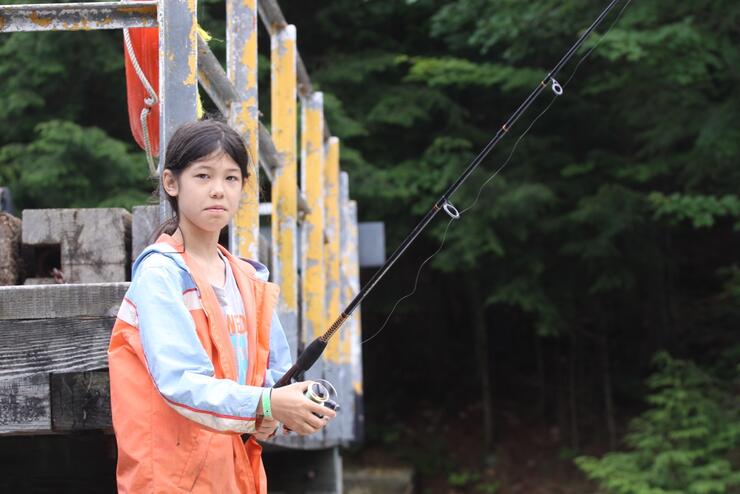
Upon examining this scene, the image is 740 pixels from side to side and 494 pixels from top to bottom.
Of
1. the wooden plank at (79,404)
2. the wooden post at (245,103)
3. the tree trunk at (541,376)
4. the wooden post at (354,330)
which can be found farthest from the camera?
the tree trunk at (541,376)

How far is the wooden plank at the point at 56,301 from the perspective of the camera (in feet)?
8.20

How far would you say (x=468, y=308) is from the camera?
14414 millimetres

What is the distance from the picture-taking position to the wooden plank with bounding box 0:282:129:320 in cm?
250

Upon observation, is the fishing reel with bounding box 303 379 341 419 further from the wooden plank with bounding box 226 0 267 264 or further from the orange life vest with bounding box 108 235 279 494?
the wooden plank with bounding box 226 0 267 264

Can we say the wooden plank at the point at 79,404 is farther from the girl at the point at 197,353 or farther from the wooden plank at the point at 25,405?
the girl at the point at 197,353

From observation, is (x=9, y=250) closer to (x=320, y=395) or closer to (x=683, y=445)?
(x=320, y=395)

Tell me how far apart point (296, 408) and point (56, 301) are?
814mm

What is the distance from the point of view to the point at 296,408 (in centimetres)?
195

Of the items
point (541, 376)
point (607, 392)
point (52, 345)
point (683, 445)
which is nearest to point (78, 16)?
point (52, 345)

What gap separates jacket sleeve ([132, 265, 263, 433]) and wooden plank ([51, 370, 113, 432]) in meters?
0.53

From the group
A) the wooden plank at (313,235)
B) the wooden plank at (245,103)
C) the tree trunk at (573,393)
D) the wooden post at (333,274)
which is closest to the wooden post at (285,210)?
the wooden plank at (245,103)

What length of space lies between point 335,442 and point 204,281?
3.63m

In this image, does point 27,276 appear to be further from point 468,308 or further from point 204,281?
point 468,308

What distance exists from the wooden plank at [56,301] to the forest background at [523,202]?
6.93 m
